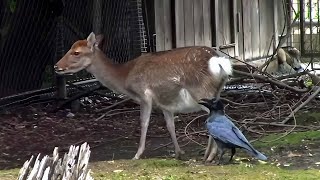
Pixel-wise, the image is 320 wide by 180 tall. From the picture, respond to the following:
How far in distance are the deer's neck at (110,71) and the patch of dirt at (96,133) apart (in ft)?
2.71

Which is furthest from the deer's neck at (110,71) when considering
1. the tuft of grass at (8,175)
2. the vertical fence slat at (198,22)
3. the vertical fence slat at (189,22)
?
the vertical fence slat at (198,22)

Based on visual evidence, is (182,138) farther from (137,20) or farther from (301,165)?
(137,20)

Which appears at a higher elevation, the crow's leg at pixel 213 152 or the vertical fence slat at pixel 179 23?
the vertical fence slat at pixel 179 23

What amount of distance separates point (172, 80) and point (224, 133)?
4.94 ft

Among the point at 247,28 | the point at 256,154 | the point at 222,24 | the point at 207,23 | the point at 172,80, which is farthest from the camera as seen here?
the point at 247,28

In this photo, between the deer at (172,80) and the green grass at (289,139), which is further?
the green grass at (289,139)

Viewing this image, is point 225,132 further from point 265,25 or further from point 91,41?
point 265,25

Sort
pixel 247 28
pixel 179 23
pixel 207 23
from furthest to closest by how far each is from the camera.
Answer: pixel 247 28
pixel 207 23
pixel 179 23

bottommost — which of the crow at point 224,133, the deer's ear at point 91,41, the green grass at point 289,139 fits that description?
the green grass at point 289,139

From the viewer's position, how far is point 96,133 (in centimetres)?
1038

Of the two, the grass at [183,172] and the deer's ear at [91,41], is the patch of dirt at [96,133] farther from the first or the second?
the deer's ear at [91,41]

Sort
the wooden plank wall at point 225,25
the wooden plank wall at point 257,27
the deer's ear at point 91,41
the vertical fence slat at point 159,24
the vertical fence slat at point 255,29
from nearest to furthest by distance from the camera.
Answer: the deer's ear at point 91,41 < the vertical fence slat at point 159,24 < the wooden plank wall at point 225,25 < the wooden plank wall at point 257,27 < the vertical fence slat at point 255,29

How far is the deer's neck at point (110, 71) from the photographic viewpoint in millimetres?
8539

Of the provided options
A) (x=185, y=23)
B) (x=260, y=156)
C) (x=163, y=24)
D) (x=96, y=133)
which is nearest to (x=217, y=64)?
(x=260, y=156)
